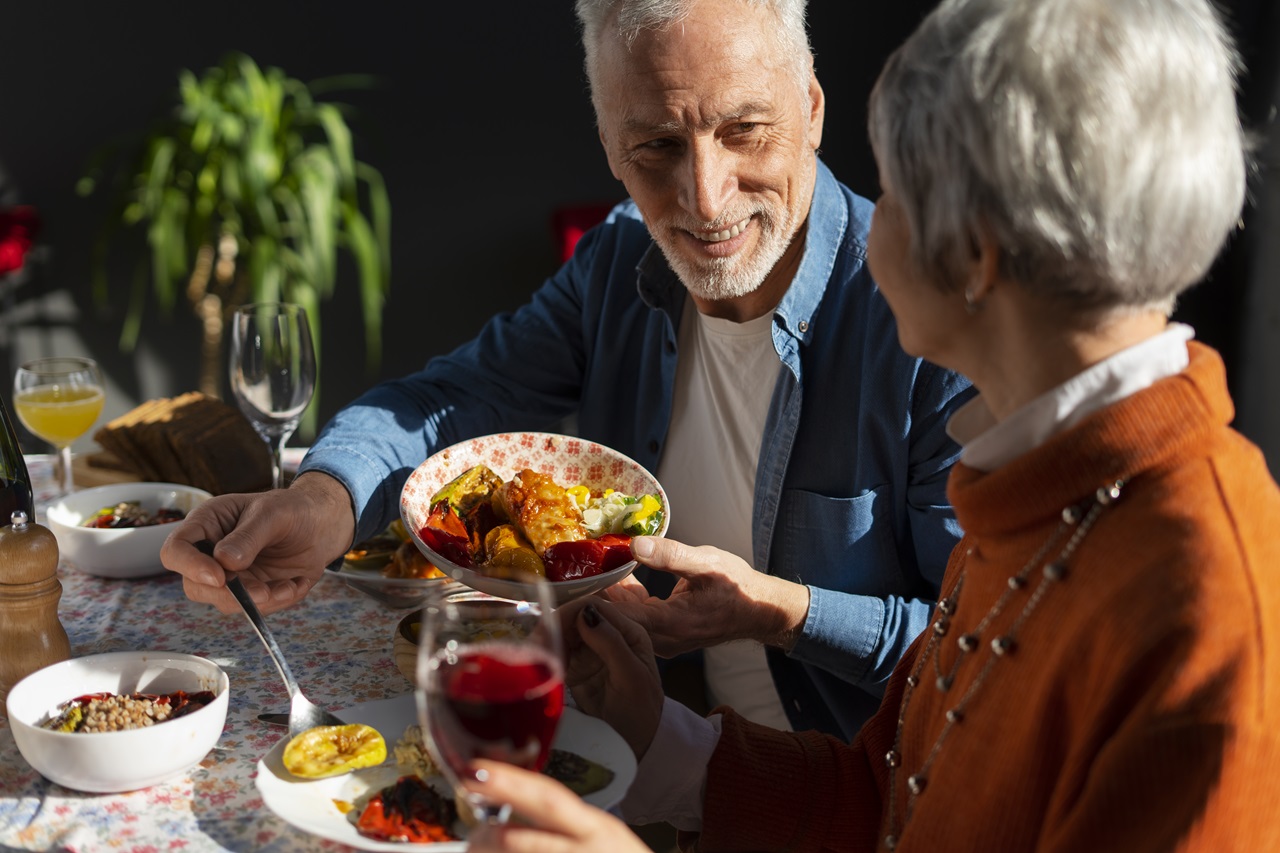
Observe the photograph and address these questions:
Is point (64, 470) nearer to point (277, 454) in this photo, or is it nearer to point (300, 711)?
point (277, 454)

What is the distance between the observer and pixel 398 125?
4602 millimetres

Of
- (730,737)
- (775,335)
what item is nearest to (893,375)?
(775,335)

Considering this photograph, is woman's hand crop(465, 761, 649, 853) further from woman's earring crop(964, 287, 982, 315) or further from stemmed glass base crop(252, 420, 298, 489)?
stemmed glass base crop(252, 420, 298, 489)

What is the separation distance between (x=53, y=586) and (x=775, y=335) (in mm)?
1046

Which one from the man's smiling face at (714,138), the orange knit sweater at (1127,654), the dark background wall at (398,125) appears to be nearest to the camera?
the orange knit sweater at (1127,654)

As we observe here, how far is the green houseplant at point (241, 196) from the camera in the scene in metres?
3.97

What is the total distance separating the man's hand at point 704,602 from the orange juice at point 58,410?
1.06 metres

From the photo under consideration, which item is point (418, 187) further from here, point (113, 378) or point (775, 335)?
point (775, 335)

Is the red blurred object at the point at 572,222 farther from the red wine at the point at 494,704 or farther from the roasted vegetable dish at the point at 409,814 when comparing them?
the red wine at the point at 494,704

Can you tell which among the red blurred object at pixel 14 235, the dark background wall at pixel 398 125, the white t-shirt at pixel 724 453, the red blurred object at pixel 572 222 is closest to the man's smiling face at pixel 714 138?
the white t-shirt at pixel 724 453

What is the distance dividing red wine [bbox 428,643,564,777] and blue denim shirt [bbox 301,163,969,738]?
2.67 ft

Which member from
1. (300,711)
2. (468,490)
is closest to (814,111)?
(468,490)

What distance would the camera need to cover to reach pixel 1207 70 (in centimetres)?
91

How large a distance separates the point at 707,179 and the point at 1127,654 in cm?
103
